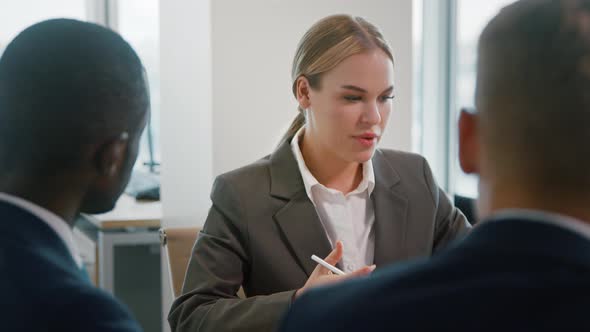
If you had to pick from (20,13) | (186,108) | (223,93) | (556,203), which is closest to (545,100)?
(556,203)

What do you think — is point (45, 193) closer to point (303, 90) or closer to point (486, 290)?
point (486, 290)

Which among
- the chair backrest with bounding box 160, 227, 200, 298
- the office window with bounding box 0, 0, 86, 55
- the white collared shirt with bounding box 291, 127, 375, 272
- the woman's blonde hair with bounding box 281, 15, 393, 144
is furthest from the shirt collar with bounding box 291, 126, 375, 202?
the office window with bounding box 0, 0, 86, 55

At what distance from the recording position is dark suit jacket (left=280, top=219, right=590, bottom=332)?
1.94 feet

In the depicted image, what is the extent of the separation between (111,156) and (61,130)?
0.08 meters

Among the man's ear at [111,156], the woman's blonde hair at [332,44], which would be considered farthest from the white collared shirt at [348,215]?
the man's ear at [111,156]

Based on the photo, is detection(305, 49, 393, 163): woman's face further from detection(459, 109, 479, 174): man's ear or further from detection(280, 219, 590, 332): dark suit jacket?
detection(280, 219, 590, 332): dark suit jacket

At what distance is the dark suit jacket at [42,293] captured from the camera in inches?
29.2

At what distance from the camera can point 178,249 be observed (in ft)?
6.93

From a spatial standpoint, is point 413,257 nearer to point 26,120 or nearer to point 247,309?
point 247,309

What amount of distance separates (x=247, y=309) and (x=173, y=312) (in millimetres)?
224

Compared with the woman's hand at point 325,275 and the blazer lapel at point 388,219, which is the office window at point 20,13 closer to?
the blazer lapel at point 388,219

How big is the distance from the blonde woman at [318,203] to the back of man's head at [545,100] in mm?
927

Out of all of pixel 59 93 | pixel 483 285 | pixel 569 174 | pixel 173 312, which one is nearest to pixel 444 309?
pixel 483 285

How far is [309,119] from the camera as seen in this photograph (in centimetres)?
180
